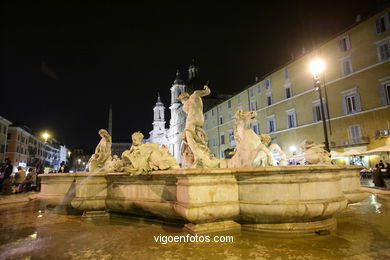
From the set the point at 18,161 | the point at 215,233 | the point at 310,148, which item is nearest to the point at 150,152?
the point at 215,233

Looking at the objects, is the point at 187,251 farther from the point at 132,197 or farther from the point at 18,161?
the point at 18,161

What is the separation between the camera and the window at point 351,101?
2269cm

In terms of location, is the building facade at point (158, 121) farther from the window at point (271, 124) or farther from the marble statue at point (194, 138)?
the marble statue at point (194, 138)

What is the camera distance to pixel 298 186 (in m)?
3.93

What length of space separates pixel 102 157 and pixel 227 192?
513 centimetres

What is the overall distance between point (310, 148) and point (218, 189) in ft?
12.0

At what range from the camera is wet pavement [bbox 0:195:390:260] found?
308 centimetres

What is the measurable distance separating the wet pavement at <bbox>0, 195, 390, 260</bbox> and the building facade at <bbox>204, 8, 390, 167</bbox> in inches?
628

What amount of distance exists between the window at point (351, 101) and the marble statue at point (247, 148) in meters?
21.1

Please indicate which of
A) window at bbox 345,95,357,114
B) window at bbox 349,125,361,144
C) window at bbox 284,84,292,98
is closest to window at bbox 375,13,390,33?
window at bbox 345,95,357,114

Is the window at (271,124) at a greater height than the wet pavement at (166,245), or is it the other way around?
the window at (271,124)

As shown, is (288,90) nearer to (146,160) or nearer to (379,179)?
(379,179)

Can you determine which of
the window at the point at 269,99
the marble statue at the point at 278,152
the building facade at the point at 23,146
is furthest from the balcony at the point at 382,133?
the building facade at the point at 23,146

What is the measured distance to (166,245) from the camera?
3494 mm
